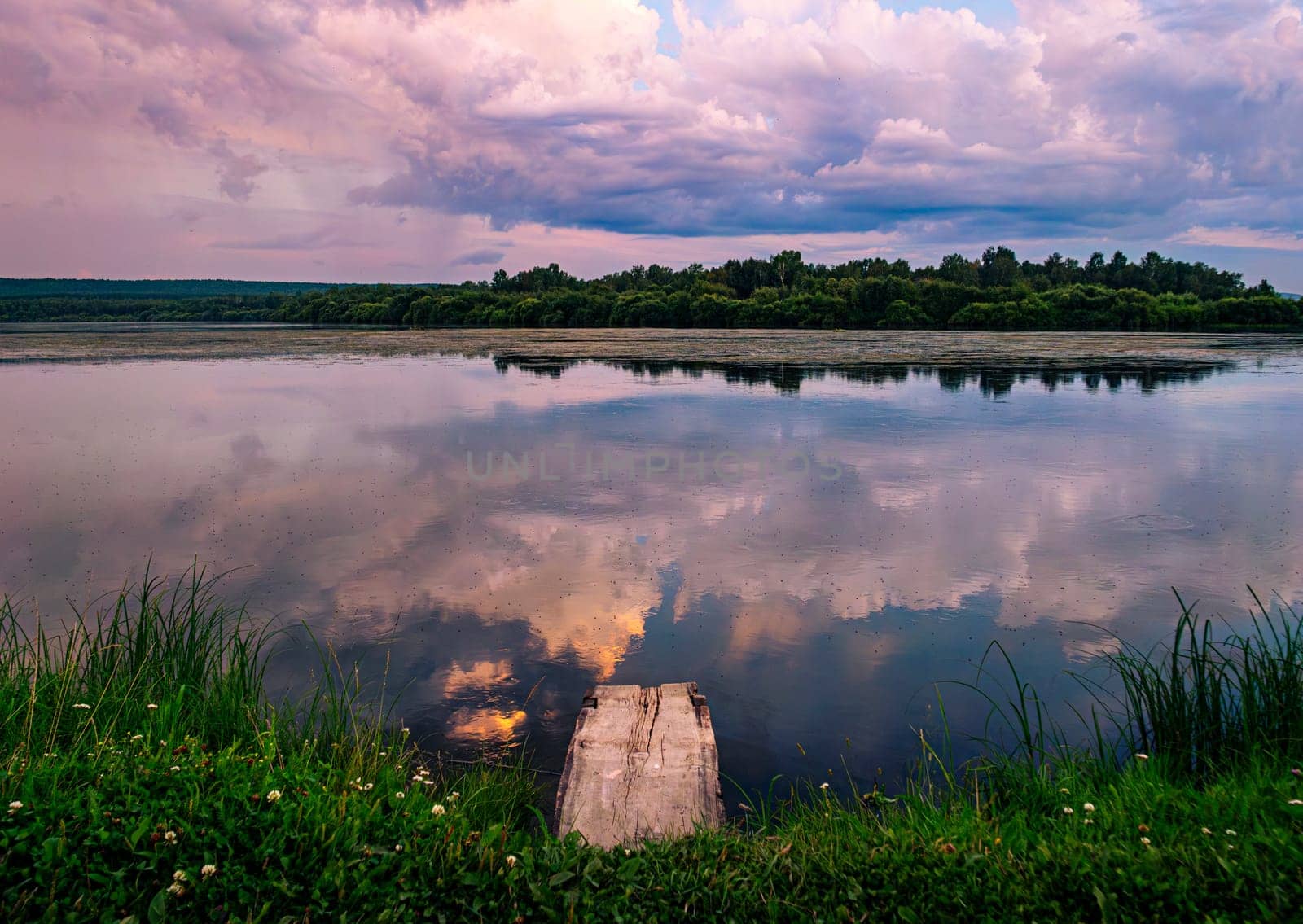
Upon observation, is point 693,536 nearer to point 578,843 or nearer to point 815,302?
point 578,843

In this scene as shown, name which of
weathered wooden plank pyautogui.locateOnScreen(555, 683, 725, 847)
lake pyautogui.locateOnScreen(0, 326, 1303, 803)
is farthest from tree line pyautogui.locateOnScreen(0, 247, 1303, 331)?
weathered wooden plank pyautogui.locateOnScreen(555, 683, 725, 847)

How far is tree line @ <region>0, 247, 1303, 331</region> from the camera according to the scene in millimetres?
80125

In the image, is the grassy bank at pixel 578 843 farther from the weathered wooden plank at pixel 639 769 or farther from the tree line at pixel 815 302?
the tree line at pixel 815 302

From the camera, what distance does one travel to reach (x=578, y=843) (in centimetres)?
429

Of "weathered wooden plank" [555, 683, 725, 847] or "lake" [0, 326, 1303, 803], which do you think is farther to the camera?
"lake" [0, 326, 1303, 803]

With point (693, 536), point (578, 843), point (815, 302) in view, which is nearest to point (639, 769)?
point (578, 843)

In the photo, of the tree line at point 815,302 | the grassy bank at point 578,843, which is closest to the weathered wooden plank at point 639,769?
the grassy bank at point 578,843

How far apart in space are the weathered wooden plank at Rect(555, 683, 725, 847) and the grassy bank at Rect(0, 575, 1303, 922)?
0.33 metres

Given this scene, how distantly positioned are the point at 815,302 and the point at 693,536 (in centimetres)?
8685

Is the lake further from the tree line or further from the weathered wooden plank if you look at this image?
the tree line

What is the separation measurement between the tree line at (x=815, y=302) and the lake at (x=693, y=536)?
63443mm

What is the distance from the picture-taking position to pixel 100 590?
28.2 ft

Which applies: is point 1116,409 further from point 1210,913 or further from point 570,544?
point 1210,913

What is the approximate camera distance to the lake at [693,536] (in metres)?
6.73
